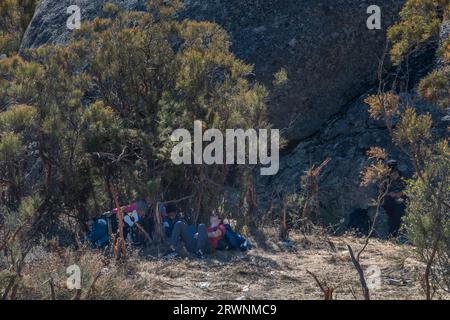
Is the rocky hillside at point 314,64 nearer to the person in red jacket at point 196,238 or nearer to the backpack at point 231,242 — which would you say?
the backpack at point 231,242

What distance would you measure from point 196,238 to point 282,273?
1278mm

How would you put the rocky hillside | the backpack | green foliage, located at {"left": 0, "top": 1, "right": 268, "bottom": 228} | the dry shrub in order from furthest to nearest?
the rocky hillside, green foliage, located at {"left": 0, "top": 1, "right": 268, "bottom": 228}, the backpack, the dry shrub

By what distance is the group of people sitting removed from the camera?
10.9 meters

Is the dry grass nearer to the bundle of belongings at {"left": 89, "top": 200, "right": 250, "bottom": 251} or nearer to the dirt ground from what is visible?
the dirt ground

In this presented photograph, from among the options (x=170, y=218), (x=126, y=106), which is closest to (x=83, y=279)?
(x=170, y=218)

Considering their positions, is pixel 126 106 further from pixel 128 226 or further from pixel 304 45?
pixel 304 45

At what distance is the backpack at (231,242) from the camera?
11078mm

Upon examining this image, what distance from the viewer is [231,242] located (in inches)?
438

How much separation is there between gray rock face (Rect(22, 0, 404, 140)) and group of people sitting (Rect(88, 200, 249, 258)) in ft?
12.7

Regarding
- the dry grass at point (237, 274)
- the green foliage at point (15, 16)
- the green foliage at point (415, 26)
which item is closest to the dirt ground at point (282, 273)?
the dry grass at point (237, 274)

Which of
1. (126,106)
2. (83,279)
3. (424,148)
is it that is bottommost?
(83,279)

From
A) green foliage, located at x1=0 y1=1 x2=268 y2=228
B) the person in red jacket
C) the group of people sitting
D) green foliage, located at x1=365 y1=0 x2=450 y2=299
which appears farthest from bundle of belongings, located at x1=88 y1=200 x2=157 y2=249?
green foliage, located at x1=365 y1=0 x2=450 y2=299

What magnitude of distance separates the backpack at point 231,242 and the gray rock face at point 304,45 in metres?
3.82

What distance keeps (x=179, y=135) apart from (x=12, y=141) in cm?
231
